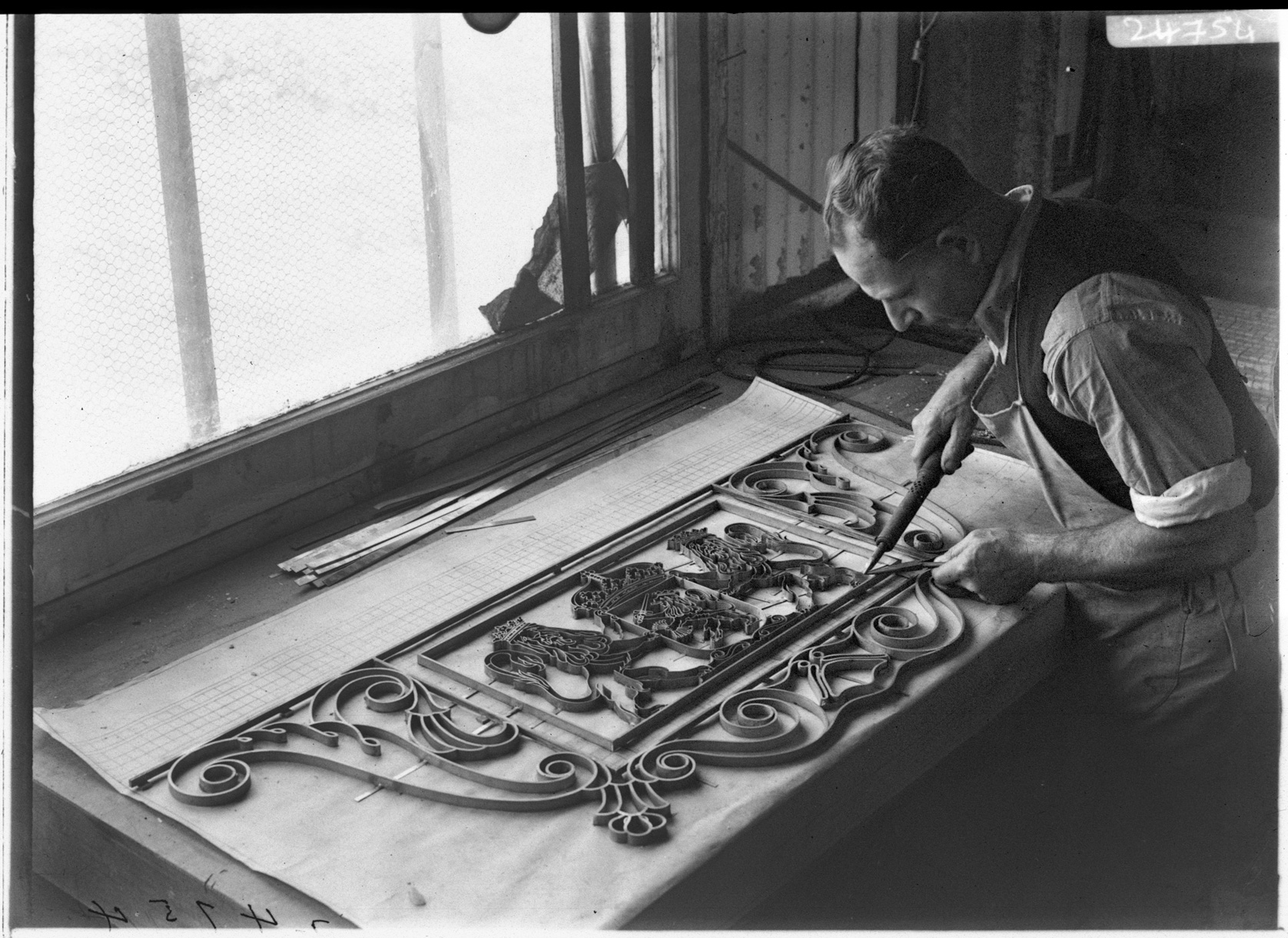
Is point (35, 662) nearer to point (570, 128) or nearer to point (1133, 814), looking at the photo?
point (570, 128)

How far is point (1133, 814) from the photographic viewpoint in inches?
132

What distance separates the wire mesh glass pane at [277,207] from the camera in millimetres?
3160

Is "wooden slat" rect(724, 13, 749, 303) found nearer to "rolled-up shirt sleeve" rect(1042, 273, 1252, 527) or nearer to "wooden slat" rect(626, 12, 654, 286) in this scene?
"wooden slat" rect(626, 12, 654, 286)

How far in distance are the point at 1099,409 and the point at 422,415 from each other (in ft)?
6.68

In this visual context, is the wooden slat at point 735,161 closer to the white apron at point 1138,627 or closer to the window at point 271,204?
the window at point 271,204

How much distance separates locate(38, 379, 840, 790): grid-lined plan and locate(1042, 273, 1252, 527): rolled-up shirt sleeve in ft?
4.21

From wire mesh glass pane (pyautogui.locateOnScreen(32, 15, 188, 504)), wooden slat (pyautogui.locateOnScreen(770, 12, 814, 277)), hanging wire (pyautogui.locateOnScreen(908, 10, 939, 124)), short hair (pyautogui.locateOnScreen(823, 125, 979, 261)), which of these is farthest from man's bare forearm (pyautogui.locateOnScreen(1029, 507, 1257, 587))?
hanging wire (pyautogui.locateOnScreen(908, 10, 939, 124))

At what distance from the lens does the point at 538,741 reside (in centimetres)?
270

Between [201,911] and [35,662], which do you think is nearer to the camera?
[201,911]

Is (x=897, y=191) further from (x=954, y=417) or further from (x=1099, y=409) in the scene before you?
(x=954, y=417)

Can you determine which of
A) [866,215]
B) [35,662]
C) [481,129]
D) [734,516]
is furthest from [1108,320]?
[35,662]

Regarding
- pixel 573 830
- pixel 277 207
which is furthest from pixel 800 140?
pixel 573 830

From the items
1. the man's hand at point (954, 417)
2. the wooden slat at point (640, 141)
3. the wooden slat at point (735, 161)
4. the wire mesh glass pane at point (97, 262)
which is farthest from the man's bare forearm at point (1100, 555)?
the wooden slat at point (735, 161)

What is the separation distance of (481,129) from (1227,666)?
8.17 ft
